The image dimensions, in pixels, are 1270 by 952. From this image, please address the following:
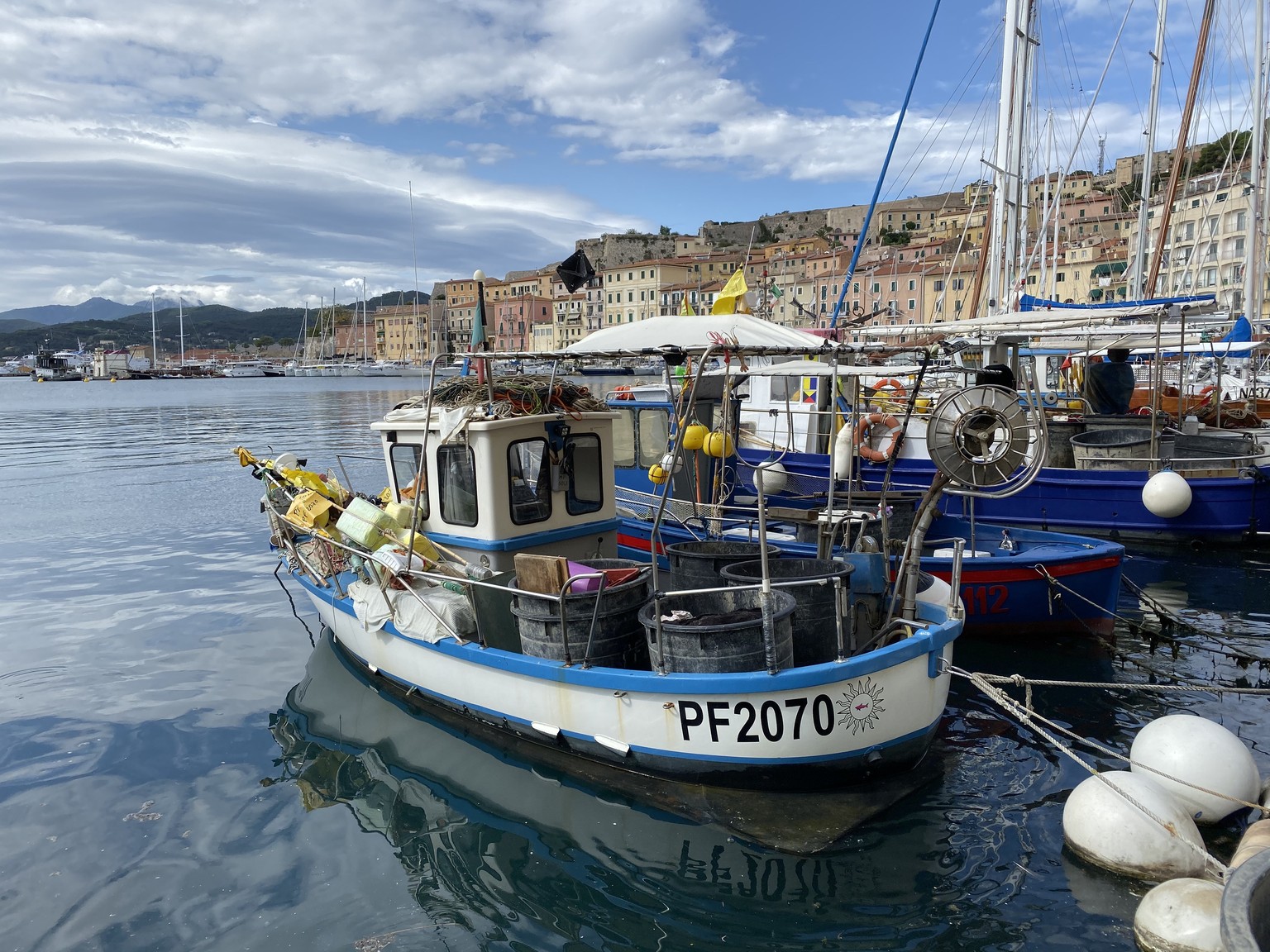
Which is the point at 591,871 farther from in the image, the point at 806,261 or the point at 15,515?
the point at 806,261

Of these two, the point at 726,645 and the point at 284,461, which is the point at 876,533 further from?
the point at 284,461

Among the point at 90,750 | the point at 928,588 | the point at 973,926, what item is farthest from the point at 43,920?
the point at 928,588

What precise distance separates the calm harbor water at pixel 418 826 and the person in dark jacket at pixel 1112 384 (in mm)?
6951

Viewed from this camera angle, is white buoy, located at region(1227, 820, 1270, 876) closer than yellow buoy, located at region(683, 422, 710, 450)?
Yes

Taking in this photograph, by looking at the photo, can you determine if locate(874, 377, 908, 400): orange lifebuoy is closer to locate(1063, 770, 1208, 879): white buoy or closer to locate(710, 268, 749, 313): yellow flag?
locate(710, 268, 749, 313): yellow flag

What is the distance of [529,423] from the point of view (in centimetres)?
784

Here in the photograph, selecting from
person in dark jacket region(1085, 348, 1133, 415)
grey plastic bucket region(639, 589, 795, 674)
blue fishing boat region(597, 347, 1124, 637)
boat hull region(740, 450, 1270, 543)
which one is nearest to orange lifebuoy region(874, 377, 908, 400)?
boat hull region(740, 450, 1270, 543)

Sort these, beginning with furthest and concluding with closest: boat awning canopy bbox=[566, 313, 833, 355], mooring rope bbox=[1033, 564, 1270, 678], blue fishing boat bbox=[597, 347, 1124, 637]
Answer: blue fishing boat bbox=[597, 347, 1124, 637] → mooring rope bbox=[1033, 564, 1270, 678] → boat awning canopy bbox=[566, 313, 833, 355]

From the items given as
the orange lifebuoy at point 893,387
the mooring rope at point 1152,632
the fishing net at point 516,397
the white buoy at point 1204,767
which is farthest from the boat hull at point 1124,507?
the white buoy at point 1204,767

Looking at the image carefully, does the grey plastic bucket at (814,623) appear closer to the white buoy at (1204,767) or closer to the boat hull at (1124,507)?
the white buoy at (1204,767)

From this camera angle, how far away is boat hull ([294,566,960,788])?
560cm

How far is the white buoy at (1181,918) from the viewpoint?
4.08 meters

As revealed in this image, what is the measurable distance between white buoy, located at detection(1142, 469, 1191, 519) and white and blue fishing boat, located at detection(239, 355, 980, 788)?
7.95 meters

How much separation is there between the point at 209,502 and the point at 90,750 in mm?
13895
